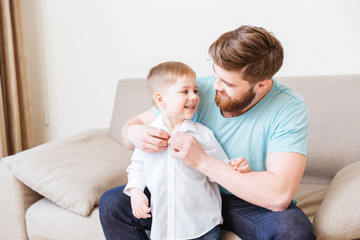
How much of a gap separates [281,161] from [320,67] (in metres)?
1.12

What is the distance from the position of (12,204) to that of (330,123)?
5.07ft

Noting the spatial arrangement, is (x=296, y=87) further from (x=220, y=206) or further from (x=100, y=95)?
(x=100, y=95)

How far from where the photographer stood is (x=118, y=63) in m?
2.60

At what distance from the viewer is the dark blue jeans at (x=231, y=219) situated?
114 centimetres

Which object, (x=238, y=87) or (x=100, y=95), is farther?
(x=100, y=95)

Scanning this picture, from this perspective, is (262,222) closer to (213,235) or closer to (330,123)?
(213,235)

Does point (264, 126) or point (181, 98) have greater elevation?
point (181, 98)

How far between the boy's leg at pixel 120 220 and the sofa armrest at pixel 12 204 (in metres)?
0.55

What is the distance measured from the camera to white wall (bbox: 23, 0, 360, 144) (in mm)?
2035

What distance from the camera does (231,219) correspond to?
130 centimetres

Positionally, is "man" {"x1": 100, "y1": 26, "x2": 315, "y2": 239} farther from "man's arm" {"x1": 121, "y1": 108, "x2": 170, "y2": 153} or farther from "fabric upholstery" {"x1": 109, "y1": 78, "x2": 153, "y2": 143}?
"fabric upholstery" {"x1": 109, "y1": 78, "x2": 153, "y2": 143}

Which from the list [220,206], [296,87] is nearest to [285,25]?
[296,87]

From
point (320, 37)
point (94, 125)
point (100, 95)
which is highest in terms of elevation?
point (320, 37)

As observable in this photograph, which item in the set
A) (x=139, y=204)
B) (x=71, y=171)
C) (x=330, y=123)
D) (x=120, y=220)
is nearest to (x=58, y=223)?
(x=71, y=171)
